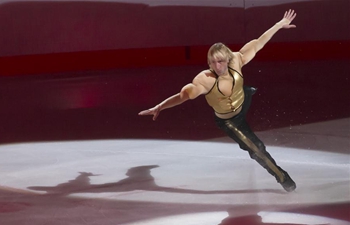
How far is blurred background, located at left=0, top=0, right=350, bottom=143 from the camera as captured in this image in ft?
25.7

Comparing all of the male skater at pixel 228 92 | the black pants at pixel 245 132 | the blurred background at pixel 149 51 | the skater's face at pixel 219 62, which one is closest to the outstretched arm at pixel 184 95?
the male skater at pixel 228 92

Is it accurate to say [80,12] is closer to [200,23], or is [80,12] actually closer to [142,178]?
[200,23]

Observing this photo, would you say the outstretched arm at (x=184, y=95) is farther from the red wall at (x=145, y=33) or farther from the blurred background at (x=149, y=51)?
the red wall at (x=145, y=33)

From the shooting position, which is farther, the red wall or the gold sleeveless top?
the red wall

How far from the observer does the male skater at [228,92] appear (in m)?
3.43

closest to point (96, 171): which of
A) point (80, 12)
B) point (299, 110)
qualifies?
point (299, 110)

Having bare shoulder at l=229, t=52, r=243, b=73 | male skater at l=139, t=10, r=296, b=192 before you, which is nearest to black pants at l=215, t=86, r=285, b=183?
male skater at l=139, t=10, r=296, b=192

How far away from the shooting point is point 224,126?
376cm

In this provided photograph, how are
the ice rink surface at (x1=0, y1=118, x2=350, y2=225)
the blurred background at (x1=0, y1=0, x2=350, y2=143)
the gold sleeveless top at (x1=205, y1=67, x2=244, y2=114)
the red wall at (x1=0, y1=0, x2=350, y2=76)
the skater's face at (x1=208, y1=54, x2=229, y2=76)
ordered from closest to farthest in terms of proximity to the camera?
1. the skater's face at (x1=208, y1=54, x2=229, y2=76)
2. the gold sleeveless top at (x1=205, y1=67, x2=244, y2=114)
3. the ice rink surface at (x1=0, y1=118, x2=350, y2=225)
4. the blurred background at (x1=0, y1=0, x2=350, y2=143)
5. the red wall at (x1=0, y1=0, x2=350, y2=76)

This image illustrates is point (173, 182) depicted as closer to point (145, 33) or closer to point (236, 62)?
point (236, 62)

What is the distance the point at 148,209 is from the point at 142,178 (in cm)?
74

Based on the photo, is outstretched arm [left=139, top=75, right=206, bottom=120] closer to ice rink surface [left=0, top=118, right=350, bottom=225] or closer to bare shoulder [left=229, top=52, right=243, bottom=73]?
bare shoulder [left=229, top=52, right=243, bottom=73]

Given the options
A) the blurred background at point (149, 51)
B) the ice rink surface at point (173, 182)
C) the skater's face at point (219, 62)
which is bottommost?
the ice rink surface at point (173, 182)

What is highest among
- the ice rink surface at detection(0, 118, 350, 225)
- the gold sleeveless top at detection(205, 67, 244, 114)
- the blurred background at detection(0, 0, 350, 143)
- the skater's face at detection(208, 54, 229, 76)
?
the blurred background at detection(0, 0, 350, 143)
